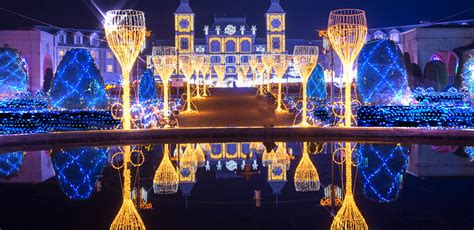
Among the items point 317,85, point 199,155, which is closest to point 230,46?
point 317,85

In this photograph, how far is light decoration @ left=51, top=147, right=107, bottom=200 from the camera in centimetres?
671

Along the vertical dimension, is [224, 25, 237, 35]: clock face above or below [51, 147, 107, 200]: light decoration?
above

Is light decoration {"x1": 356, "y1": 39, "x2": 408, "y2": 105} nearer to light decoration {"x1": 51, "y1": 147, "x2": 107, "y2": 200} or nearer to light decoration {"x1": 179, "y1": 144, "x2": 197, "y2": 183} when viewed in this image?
light decoration {"x1": 179, "y1": 144, "x2": 197, "y2": 183}

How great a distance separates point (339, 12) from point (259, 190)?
804 cm

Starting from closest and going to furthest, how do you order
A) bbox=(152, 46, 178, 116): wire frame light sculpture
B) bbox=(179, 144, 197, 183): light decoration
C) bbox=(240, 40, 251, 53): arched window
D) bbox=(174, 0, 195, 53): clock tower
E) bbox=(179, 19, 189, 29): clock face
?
1. bbox=(179, 144, 197, 183): light decoration
2. bbox=(152, 46, 178, 116): wire frame light sculpture
3. bbox=(174, 0, 195, 53): clock tower
4. bbox=(179, 19, 189, 29): clock face
5. bbox=(240, 40, 251, 53): arched window

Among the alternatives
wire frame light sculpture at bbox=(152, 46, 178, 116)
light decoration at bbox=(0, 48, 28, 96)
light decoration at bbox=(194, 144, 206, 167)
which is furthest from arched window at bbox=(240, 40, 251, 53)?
light decoration at bbox=(194, 144, 206, 167)

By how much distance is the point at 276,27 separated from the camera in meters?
80.6

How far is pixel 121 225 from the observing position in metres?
5.03

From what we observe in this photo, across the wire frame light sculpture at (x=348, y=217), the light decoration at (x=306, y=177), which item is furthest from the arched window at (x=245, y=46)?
the wire frame light sculpture at (x=348, y=217)

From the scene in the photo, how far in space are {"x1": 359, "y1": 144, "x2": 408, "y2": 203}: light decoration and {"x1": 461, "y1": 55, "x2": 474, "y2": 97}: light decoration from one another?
1443 centimetres

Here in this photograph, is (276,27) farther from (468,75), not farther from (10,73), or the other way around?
(468,75)

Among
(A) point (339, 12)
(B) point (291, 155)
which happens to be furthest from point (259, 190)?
(A) point (339, 12)

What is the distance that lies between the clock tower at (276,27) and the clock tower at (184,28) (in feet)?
40.4

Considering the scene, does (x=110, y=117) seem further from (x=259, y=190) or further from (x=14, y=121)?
(x=259, y=190)
